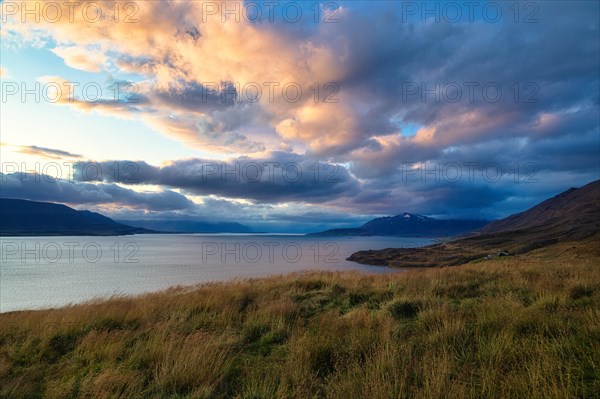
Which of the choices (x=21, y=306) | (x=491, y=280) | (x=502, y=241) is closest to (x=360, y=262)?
(x=502, y=241)

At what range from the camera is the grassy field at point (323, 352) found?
4.36 metres

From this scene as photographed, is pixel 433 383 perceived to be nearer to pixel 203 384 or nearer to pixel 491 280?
pixel 203 384

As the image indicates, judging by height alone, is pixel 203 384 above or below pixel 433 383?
below

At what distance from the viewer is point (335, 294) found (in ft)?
40.3

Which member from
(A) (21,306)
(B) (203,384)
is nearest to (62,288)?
(A) (21,306)

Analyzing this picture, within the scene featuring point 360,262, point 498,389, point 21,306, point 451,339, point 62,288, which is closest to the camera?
point 498,389

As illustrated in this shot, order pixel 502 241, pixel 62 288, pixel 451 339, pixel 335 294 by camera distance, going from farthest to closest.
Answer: pixel 502 241, pixel 62 288, pixel 335 294, pixel 451 339

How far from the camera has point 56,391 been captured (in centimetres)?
529

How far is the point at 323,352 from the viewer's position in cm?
590

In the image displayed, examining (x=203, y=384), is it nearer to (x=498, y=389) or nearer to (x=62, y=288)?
(x=498, y=389)

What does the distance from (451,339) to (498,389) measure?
6.27ft

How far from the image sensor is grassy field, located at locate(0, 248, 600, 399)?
436 cm

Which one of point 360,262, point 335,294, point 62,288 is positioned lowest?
point 360,262

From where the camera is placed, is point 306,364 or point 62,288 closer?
point 306,364
